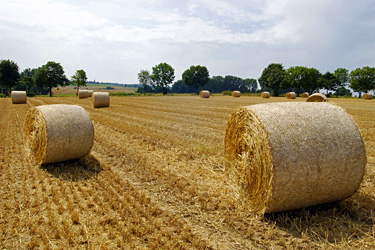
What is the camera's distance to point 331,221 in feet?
12.7

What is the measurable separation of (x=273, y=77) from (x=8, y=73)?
6742 centimetres

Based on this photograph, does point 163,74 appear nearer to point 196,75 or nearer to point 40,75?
point 196,75

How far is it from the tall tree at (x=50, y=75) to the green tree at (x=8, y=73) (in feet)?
14.9

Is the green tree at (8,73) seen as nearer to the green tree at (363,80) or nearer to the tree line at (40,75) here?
the tree line at (40,75)

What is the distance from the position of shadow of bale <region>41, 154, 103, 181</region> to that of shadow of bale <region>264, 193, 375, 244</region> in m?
4.11

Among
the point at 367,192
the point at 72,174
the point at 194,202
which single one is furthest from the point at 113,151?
the point at 367,192

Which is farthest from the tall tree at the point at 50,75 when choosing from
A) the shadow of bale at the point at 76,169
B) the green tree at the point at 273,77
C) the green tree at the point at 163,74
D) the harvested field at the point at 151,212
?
the harvested field at the point at 151,212

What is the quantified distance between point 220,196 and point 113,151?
4318 mm

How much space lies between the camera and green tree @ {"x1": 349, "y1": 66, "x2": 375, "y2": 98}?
62.9m

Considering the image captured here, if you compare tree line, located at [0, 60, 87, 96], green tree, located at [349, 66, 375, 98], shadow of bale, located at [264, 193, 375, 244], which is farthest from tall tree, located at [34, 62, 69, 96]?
green tree, located at [349, 66, 375, 98]

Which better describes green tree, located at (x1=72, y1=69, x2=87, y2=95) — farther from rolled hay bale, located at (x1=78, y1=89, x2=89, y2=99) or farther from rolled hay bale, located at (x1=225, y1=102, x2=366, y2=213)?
rolled hay bale, located at (x1=225, y1=102, x2=366, y2=213)

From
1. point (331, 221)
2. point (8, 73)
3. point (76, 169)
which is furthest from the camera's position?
point (8, 73)

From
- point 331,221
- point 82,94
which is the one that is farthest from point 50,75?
point 331,221

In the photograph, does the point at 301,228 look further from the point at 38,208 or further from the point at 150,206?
the point at 38,208
